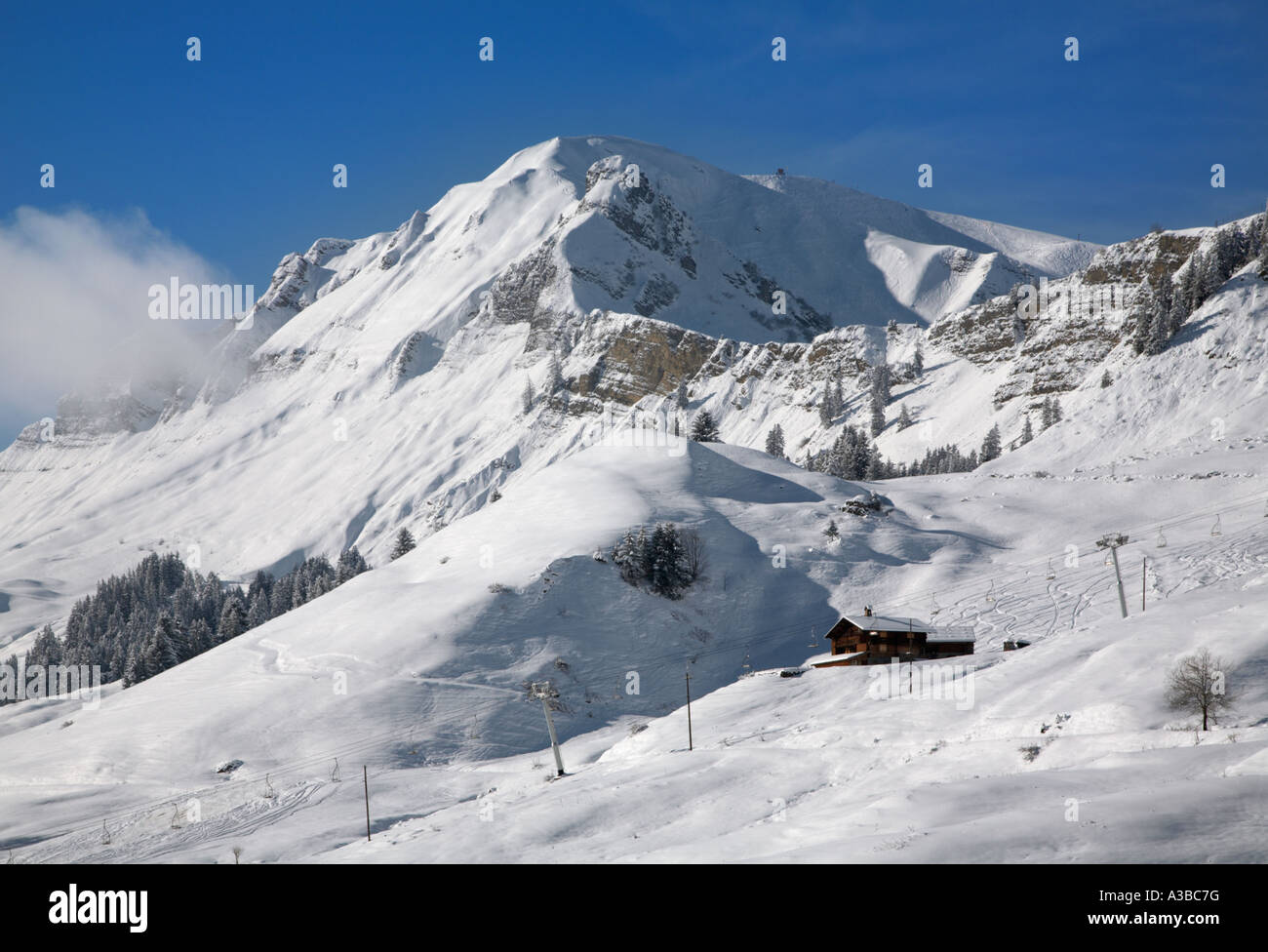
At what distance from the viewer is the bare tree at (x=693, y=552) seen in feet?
286

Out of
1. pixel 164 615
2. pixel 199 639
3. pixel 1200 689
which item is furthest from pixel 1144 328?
pixel 164 615

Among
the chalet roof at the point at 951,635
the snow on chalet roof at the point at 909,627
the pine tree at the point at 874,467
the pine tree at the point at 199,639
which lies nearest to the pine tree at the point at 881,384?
the pine tree at the point at 874,467

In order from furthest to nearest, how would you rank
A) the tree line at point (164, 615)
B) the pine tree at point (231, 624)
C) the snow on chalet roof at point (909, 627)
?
the pine tree at point (231, 624)
the tree line at point (164, 615)
the snow on chalet roof at point (909, 627)

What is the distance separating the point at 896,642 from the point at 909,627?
160 cm

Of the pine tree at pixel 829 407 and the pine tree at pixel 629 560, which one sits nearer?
the pine tree at pixel 629 560

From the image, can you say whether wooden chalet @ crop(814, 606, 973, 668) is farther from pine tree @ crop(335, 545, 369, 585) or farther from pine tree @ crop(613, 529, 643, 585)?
pine tree @ crop(335, 545, 369, 585)

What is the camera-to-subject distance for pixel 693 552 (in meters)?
88.6

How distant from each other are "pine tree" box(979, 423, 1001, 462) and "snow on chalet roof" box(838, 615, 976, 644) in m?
64.2

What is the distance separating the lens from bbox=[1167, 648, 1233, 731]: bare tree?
121 ft

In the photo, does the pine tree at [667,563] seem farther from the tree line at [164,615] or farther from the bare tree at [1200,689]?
the tree line at [164,615]

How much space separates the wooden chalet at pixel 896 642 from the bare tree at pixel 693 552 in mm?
19538

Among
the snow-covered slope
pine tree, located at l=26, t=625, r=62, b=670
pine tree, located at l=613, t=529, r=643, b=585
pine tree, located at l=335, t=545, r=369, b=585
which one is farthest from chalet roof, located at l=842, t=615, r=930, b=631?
pine tree, located at l=26, t=625, r=62, b=670
